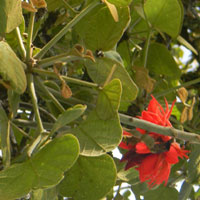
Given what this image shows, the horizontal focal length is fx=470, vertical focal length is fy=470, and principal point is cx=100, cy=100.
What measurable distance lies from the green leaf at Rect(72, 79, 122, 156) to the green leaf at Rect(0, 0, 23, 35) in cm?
16

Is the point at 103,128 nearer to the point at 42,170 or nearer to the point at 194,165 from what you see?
the point at 42,170

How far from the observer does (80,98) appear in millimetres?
796

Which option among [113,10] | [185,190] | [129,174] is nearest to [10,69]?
[113,10]

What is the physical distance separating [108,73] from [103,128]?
107 mm

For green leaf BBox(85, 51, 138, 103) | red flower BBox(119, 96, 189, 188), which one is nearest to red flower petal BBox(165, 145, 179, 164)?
red flower BBox(119, 96, 189, 188)

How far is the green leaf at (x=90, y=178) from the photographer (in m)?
0.74

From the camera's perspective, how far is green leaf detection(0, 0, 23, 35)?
0.63m

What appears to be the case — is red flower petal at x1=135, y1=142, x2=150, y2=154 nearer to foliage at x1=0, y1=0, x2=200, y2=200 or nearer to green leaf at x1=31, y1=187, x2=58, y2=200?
foliage at x1=0, y1=0, x2=200, y2=200

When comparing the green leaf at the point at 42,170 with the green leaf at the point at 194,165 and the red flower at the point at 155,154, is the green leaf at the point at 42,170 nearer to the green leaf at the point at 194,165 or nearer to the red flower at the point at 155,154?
the red flower at the point at 155,154

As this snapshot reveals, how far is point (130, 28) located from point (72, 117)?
558mm

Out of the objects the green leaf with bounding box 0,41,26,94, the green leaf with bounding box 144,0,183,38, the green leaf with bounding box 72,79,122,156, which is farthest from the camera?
the green leaf with bounding box 144,0,183,38

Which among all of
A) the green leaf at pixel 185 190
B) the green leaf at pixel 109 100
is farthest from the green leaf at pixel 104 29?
the green leaf at pixel 185 190

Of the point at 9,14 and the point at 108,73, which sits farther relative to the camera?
the point at 108,73

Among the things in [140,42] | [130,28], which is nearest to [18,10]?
[130,28]
